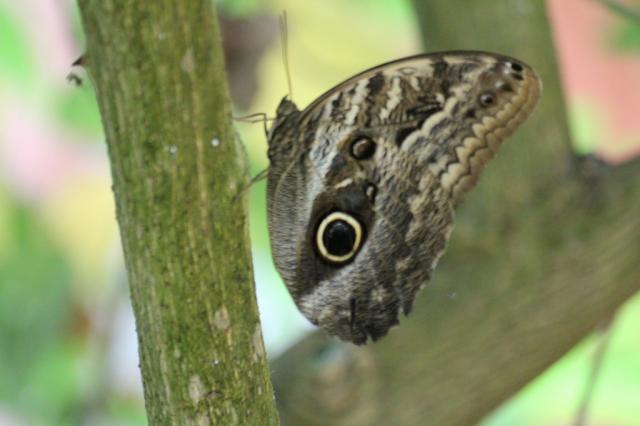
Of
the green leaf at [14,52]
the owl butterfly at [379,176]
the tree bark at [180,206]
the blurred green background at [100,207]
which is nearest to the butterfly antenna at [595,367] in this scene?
the blurred green background at [100,207]

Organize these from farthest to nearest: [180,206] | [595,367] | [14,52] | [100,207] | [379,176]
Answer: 1. [100,207]
2. [14,52]
3. [595,367]
4. [379,176]
5. [180,206]

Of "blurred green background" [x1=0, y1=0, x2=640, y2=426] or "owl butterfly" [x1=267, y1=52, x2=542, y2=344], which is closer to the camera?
"owl butterfly" [x1=267, y1=52, x2=542, y2=344]

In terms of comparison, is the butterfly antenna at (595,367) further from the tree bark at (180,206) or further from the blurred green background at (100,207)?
the tree bark at (180,206)

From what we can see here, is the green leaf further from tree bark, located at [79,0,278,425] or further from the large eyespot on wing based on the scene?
tree bark, located at [79,0,278,425]

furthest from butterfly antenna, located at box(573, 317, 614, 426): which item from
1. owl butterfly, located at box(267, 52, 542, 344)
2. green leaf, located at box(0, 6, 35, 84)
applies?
green leaf, located at box(0, 6, 35, 84)

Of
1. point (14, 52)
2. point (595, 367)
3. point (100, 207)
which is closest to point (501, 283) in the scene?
point (595, 367)

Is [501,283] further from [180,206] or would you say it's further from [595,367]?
[180,206]

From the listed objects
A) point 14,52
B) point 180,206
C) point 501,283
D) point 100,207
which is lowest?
point 100,207
